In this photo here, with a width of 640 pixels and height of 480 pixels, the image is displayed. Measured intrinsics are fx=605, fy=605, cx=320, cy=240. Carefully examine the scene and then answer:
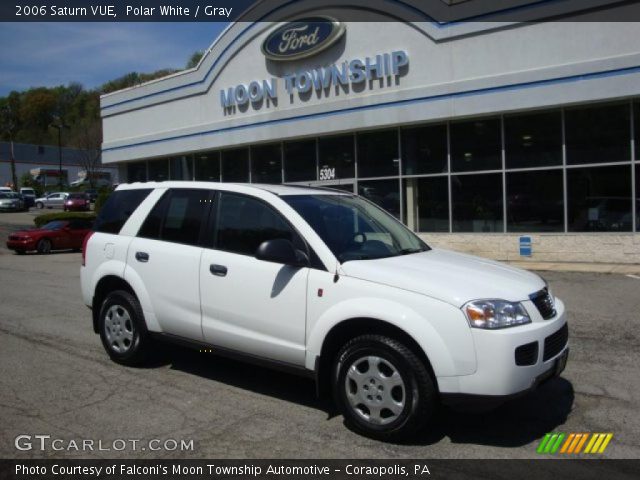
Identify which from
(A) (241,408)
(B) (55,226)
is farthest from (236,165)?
(A) (241,408)

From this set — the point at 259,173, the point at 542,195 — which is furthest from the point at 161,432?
the point at 259,173

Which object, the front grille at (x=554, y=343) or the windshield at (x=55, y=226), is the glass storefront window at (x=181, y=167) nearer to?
the windshield at (x=55, y=226)

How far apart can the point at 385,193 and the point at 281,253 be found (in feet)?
44.1

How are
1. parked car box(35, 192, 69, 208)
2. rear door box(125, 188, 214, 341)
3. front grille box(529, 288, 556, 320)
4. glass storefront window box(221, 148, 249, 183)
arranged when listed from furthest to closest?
parked car box(35, 192, 69, 208) < glass storefront window box(221, 148, 249, 183) < rear door box(125, 188, 214, 341) < front grille box(529, 288, 556, 320)

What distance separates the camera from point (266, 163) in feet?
68.3

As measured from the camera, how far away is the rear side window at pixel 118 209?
6242mm

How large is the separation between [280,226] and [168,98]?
20093 mm

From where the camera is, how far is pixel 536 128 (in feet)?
49.4

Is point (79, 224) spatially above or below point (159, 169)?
below

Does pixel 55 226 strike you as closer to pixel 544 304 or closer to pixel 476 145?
pixel 476 145

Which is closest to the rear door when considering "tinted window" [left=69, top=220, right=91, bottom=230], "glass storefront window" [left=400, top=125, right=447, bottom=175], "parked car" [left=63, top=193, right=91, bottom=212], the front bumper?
the front bumper

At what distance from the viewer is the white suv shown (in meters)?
4.02

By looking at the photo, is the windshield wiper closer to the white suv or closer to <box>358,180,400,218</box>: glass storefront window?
the white suv

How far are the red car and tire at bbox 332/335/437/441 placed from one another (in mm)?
19074
